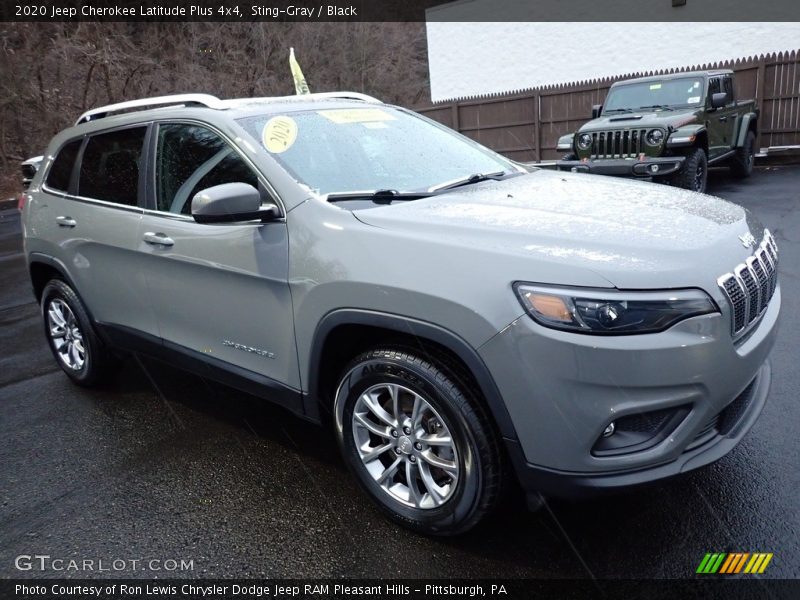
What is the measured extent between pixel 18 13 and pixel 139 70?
11.8 feet

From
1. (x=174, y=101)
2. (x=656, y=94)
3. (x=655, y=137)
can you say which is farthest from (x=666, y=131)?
(x=174, y=101)

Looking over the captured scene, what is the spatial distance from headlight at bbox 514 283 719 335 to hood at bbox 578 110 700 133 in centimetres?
816

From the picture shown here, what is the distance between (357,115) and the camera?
3598 millimetres

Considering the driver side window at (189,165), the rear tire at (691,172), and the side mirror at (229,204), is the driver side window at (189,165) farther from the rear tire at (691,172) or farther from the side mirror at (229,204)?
the rear tire at (691,172)

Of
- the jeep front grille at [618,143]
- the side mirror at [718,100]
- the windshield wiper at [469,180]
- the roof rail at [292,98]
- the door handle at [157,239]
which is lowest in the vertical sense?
the jeep front grille at [618,143]

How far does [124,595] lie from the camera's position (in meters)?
2.50

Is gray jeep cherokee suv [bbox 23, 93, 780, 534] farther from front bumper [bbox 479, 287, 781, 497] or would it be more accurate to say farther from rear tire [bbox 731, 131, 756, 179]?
rear tire [bbox 731, 131, 756, 179]

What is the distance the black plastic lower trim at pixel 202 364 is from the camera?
3.03 meters

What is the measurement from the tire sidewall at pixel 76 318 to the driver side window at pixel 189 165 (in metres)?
1.23

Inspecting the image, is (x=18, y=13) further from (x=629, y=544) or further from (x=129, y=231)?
(x=629, y=544)

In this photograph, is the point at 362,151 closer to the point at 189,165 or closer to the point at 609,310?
the point at 189,165

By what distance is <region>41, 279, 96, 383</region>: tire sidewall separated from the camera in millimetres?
4238

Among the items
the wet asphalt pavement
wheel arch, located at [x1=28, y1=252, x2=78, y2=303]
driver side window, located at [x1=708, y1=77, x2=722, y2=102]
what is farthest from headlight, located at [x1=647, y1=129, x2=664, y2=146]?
wheel arch, located at [x1=28, y1=252, x2=78, y2=303]

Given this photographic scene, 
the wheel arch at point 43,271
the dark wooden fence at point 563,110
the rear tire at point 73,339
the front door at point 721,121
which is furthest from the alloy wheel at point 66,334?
the dark wooden fence at point 563,110
